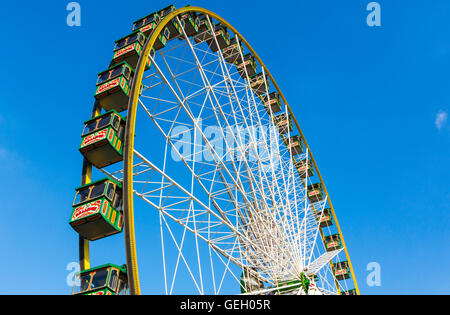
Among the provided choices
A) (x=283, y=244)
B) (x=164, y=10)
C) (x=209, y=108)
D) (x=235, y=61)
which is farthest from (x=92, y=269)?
(x=235, y=61)

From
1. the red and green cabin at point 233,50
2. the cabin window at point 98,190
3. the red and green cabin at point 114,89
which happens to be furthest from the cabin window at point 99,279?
the red and green cabin at point 233,50

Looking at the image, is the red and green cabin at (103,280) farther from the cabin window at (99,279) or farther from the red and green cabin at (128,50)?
the red and green cabin at (128,50)

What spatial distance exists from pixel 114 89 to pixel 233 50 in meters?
10.9

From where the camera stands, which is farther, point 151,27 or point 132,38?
point 151,27

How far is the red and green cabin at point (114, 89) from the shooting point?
40.2 feet

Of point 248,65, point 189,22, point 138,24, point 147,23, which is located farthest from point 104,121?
point 248,65

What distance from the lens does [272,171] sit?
60.5 feet

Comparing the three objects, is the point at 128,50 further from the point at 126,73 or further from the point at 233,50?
the point at 233,50

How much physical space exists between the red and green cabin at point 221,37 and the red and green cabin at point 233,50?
0.41m

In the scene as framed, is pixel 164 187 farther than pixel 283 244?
No

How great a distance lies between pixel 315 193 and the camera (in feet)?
91.8
